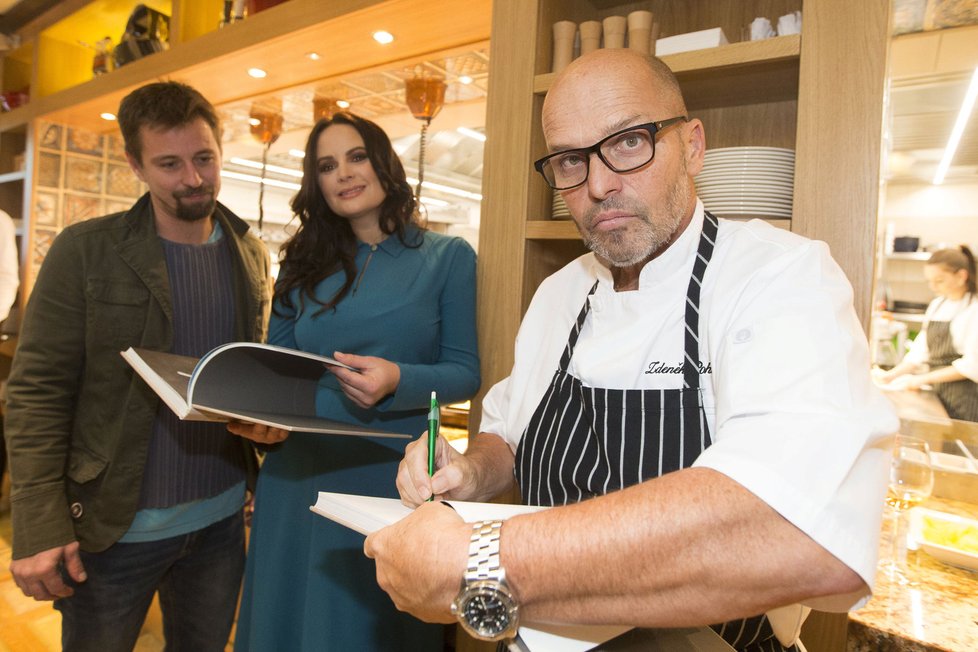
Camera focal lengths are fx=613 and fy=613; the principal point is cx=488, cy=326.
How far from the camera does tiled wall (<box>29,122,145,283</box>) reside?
3.94 metres

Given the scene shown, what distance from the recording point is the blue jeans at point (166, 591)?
5.27 feet

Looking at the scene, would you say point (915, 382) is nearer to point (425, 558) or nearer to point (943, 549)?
point (943, 549)

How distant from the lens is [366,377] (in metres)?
1.45

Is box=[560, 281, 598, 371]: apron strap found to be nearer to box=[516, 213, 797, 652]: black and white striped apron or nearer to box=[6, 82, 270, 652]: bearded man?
box=[516, 213, 797, 652]: black and white striped apron

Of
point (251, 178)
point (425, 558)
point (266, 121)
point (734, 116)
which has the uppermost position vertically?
point (251, 178)

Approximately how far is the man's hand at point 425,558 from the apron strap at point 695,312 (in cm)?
43

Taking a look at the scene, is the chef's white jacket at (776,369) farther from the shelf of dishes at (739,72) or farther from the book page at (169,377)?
the book page at (169,377)

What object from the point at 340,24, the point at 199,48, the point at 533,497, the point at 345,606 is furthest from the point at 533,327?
the point at 199,48

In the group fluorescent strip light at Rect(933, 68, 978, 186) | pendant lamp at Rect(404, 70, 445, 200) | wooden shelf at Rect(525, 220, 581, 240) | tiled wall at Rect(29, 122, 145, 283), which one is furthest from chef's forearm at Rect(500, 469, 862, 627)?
tiled wall at Rect(29, 122, 145, 283)

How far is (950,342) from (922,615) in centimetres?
124

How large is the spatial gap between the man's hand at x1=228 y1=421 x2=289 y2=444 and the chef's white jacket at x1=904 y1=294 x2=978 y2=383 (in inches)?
80.7

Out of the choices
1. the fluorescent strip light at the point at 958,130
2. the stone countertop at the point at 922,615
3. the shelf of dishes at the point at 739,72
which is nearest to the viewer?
the stone countertop at the point at 922,615

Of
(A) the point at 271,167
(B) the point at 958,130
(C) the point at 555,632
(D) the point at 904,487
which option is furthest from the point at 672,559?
(A) the point at 271,167

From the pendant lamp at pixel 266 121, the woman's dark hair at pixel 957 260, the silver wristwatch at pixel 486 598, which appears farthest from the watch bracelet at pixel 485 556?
the pendant lamp at pixel 266 121
